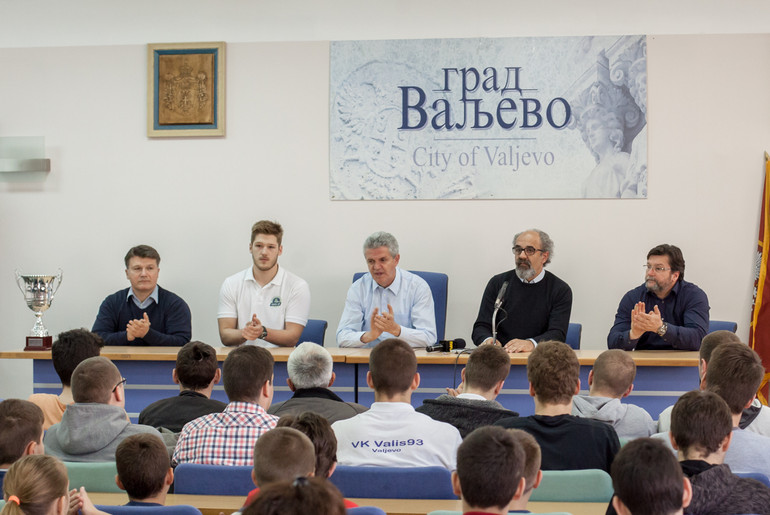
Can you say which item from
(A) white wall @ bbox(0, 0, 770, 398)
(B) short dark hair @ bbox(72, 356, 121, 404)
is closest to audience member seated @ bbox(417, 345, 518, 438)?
(B) short dark hair @ bbox(72, 356, 121, 404)

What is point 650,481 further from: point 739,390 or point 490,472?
point 739,390

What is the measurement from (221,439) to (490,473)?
1182mm

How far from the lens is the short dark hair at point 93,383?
2754mm

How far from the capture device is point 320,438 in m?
2.09

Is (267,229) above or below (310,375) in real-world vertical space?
above

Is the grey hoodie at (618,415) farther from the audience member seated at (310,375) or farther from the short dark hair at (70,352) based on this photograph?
the short dark hair at (70,352)

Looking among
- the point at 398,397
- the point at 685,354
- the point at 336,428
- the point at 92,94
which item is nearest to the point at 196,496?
the point at 336,428

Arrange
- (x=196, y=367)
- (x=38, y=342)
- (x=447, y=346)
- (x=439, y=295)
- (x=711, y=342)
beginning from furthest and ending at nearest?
1. (x=439, y=295)
2. (x=38, y=342)
3. (x=447, y=346)
4. (x=711, y=342)
5. (x=196, y=367)

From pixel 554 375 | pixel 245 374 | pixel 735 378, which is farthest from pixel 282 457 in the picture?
pixel 735 378

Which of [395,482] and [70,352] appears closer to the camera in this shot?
[395,482]

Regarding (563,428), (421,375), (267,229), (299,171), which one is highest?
(299,171)

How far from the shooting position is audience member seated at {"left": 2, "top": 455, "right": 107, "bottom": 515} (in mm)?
1768

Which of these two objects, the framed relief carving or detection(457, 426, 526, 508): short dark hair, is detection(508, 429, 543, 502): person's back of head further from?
the framed relief carving

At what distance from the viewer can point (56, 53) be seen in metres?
6.16
